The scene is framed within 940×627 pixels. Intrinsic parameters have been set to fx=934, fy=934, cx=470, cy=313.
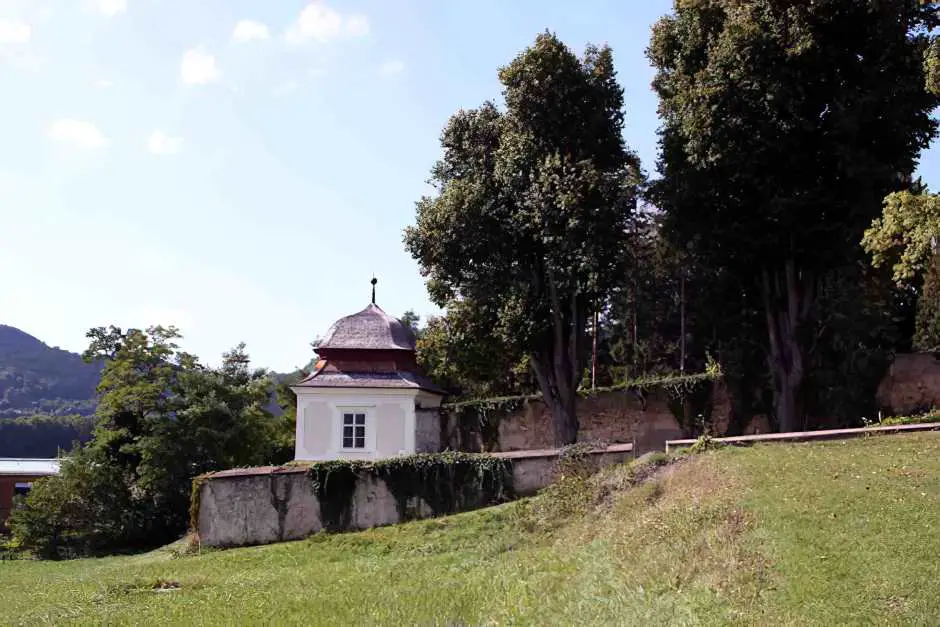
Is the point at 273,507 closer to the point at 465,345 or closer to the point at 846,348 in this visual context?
the point at 465,345

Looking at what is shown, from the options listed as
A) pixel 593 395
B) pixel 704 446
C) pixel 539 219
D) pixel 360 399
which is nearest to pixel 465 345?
pixel 539 219

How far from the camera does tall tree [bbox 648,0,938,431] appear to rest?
1058 inches

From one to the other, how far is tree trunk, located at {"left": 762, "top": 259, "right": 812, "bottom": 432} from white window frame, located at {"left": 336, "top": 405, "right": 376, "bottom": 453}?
1547 centimetres

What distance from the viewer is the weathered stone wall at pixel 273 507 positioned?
2633 cm

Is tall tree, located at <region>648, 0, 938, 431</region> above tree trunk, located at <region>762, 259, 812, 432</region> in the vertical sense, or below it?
above

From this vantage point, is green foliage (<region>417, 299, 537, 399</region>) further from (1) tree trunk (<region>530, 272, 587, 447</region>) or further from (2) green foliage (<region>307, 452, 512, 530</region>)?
(2) green foliage (<region>307, 452, 512, 530</region>)

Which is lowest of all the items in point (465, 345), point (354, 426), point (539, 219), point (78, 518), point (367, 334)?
point (78, 518)

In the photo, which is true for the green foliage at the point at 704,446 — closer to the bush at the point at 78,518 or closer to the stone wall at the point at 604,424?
the stone wall at the point at 604,424

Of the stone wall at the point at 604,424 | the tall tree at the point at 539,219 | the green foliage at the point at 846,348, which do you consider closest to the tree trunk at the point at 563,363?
the tall tree at the point at 539,219

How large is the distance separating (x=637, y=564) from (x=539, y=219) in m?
17.5

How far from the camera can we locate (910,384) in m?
30.1

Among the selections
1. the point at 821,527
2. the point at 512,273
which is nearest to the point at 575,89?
the point at 512,273

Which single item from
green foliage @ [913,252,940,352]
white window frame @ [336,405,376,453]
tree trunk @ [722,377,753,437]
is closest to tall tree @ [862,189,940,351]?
green foliage @ [913,252,940,352]

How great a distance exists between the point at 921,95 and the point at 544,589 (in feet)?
65.9
